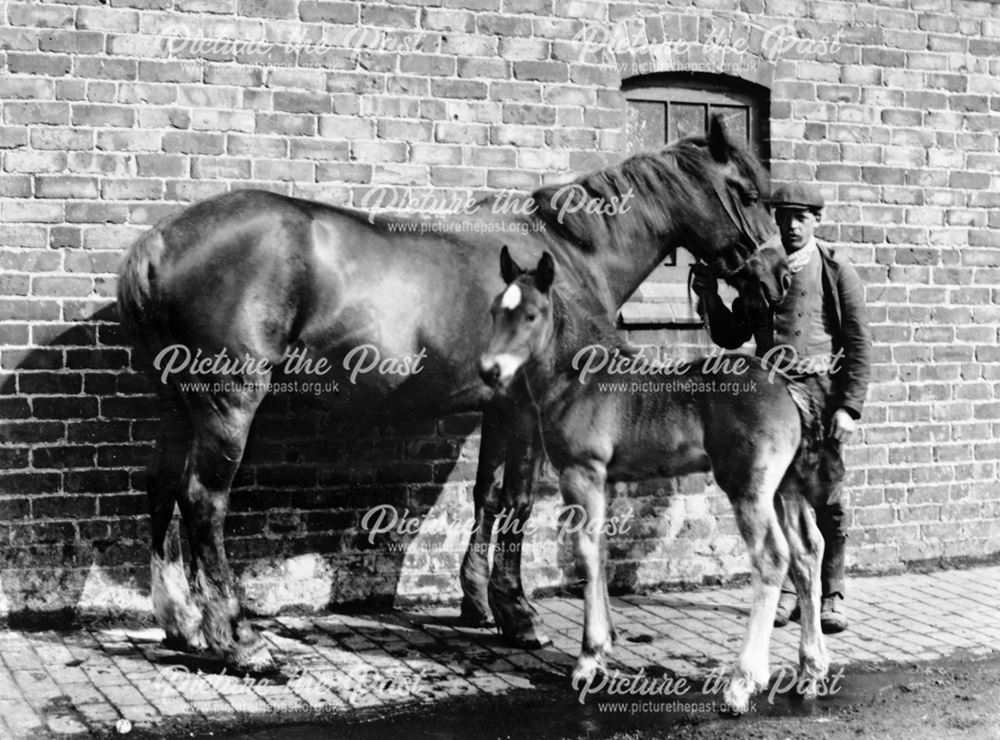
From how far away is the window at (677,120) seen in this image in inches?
289

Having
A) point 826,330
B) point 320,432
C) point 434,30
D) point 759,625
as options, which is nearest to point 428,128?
point 434,30

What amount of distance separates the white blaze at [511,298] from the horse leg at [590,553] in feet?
2.66

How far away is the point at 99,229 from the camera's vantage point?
6.27m

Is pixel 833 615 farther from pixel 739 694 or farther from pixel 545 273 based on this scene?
pixel 545 273

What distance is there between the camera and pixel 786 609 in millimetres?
6438

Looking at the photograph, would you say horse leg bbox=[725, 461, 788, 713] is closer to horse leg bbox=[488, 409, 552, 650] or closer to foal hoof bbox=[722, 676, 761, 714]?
foal hoof bbox=[722, 676, 761, 714]

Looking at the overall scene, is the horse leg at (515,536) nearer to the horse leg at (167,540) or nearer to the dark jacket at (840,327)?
the dark jacket at (840,327)

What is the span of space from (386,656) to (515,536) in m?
0.93

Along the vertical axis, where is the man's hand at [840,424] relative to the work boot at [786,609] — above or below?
above

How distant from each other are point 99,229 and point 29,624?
215cm

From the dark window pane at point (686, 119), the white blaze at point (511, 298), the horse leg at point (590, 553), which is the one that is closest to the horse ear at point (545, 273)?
the white blaze at point (511, 298)

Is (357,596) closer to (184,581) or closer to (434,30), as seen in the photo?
(184,581)

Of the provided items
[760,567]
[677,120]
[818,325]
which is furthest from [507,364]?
[677,120]

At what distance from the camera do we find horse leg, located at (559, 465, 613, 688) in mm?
5113
